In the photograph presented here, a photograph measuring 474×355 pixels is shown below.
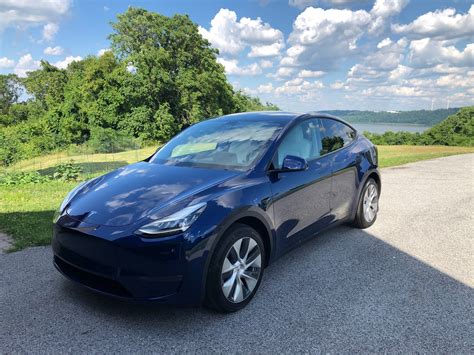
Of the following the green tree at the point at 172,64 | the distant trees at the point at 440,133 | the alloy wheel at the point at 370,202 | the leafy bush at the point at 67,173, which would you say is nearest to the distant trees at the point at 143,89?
the green tree at the point at 172,64

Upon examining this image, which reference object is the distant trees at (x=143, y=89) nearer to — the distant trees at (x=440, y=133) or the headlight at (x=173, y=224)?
the distant trees at (x=440, y=133)

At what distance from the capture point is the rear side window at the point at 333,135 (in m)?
4.62

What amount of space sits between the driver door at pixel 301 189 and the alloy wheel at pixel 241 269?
1.31ft

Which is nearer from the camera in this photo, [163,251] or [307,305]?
[163,251]

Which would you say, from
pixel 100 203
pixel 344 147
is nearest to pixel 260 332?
pixel 100 203

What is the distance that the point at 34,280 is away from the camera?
379 centimetres

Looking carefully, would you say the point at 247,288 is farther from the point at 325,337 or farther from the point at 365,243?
the point at 365,243

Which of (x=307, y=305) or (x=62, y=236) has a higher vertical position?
(x=62, y=236)

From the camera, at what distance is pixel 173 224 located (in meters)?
2.85

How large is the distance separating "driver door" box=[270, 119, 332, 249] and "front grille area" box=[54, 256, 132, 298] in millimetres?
1476

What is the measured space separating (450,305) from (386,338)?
89 centimetres

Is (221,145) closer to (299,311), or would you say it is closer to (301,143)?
(301,143)

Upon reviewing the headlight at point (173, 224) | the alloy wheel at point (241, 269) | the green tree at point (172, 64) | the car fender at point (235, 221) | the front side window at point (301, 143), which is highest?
the green tree at point (172, 64)

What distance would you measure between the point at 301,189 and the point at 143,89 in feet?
124
